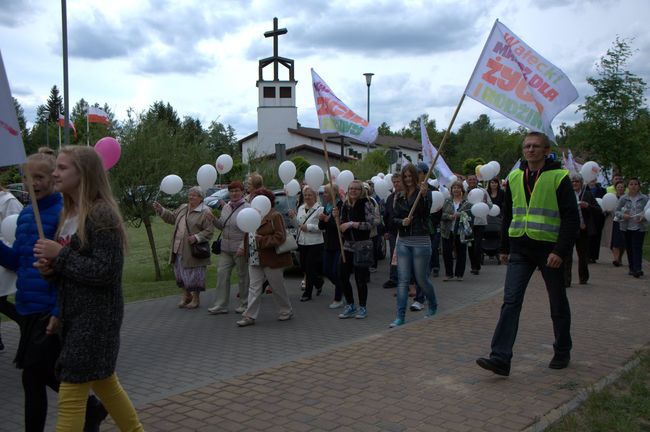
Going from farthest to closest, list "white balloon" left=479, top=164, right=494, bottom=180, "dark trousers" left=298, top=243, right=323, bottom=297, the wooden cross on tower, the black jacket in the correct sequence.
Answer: the wooden cross on tower, "white balloon" left=479, top=164, right=494, bottom=180, "dark trousers" left=298, top=243, right=323, bottom=297, the black jacket

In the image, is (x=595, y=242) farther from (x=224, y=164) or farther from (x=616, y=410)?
(x=616, y=410)

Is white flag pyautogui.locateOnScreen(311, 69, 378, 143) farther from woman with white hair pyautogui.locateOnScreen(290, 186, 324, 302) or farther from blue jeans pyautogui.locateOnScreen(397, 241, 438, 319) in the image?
blue jeans pyautogui.locateOnScreen(397, 241, 438, 319)

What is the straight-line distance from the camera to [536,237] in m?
5.63

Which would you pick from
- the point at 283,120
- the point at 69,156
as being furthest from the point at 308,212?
the point at 283,120

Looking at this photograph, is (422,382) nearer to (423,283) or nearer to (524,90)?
(423,283)

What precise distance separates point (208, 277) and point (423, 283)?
21.7 feet

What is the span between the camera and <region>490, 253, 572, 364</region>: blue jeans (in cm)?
561

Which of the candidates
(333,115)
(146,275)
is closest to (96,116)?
(146,275)

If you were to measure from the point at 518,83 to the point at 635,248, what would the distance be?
23.4 feet

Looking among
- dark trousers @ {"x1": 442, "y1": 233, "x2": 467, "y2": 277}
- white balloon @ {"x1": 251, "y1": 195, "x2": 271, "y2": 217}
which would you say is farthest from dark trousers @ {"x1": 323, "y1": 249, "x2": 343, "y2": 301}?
dark trousers @ {"x1": 442, "y1": 233, "x2": 467, "y2": 277}

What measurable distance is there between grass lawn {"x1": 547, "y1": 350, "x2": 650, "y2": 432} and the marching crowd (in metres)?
0.69

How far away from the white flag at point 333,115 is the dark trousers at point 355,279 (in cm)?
187

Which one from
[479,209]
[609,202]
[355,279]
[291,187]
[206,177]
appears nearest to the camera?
[355,279]

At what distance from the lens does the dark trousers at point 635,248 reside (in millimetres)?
12297
